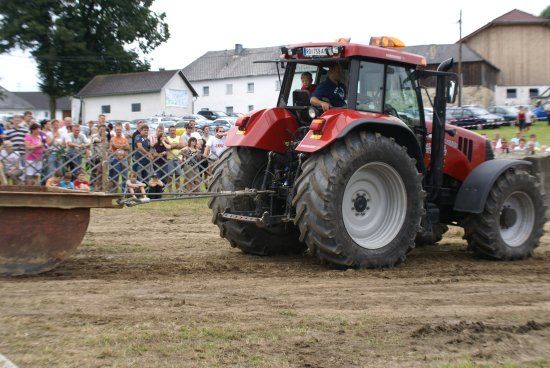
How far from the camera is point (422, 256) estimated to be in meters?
8.94

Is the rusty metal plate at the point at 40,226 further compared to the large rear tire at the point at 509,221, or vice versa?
the large rear tire at the point at 509,221

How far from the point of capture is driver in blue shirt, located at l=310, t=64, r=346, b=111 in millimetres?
7961

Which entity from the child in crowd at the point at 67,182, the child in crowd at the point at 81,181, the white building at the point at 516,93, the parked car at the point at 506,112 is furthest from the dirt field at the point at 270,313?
the white building at the point at 516,93

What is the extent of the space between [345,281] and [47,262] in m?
3.02

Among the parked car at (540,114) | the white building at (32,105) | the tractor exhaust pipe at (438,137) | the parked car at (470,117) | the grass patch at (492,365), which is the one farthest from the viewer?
the white building at (32,105)

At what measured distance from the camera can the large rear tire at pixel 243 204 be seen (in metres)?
8.33

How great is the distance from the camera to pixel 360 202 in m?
7.88

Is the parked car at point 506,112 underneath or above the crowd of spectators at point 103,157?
above

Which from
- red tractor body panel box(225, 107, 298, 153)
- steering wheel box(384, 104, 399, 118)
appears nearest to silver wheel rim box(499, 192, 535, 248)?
steering wheel box(384, 104, 399, 118)

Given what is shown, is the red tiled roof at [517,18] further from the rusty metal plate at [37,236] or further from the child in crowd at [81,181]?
the rusty metal plate at [37,236]

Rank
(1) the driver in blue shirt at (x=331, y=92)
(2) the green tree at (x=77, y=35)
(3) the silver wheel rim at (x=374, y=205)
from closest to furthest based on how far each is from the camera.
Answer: (3) the silver wheel rim at (x=374, y=205)
(1) the driver in blue shirt at (x=331, y=92)
(2) the green tree at (x=77, y=35)

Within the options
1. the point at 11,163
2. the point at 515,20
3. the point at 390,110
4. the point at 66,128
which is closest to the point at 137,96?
the point at 515,20

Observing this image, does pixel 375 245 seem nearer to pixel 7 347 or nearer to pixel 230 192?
pixel 230 192

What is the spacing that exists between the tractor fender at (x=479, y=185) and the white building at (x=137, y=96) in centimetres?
5180
